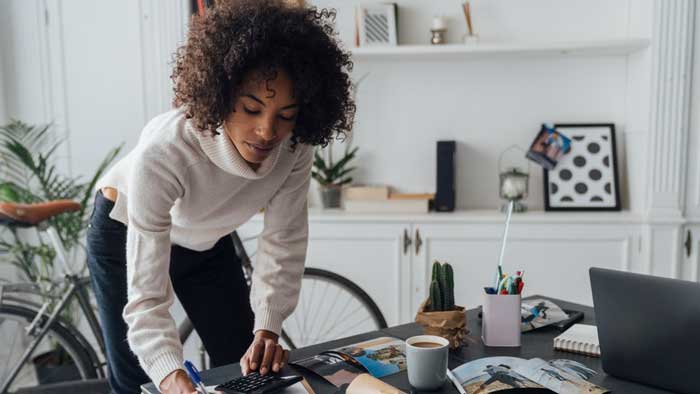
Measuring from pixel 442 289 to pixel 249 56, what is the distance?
0.58 meters

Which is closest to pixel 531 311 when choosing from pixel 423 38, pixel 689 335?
pixel 689 335

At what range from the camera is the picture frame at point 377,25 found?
2.74 metres

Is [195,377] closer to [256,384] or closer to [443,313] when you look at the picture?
[256,384]

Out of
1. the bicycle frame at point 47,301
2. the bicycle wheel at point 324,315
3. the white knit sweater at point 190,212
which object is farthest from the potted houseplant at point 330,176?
the white knit sweater at point 190,212

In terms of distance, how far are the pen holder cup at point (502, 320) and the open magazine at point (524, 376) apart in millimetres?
97

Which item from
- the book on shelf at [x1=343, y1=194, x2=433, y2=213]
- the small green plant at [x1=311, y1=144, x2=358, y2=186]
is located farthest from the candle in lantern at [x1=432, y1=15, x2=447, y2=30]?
the book on shelf at [x1=343, y1=194, x2=433, y2=213]

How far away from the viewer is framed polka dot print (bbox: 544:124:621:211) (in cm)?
271

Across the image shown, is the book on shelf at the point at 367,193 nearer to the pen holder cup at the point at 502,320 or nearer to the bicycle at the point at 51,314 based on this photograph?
Answer: the bicycle at the point at 51,314

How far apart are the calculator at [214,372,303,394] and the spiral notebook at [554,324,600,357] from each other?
20.7 inches

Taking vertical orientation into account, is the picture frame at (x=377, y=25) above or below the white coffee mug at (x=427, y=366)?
above

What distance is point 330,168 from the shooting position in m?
2.81

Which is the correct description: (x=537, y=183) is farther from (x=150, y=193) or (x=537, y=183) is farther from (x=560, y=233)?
(x=150, y=193)

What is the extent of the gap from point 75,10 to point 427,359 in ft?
8.26

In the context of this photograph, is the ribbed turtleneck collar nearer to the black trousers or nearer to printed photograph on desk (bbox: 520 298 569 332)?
the black trousers
